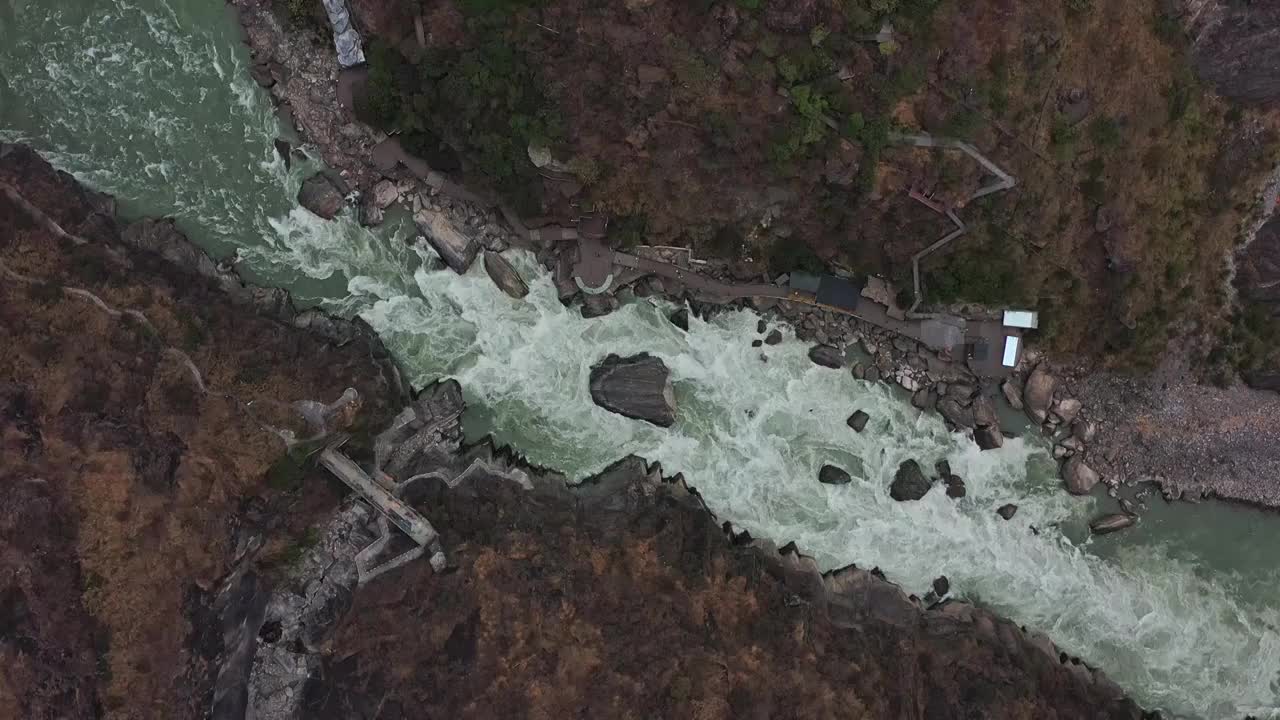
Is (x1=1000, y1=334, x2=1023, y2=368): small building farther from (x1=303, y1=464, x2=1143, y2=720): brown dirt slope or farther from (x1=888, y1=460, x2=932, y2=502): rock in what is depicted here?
(x1=303, y1=464, x2=1143, y2=720): brown dirt slope

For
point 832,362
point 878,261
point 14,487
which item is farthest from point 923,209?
point 14,487

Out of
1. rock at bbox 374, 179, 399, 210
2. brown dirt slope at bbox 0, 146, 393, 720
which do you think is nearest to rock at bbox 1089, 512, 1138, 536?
brown dirt slope at bbox 0, 146, 393, 720

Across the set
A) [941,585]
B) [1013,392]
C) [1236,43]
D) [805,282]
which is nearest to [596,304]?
[805,282]

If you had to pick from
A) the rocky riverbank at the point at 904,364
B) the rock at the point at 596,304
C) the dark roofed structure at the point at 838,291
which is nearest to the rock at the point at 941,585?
the rocky riverbank at the point at 904,364

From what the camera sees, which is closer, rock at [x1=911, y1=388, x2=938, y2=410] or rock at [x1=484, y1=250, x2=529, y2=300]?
rock at [x1=484, y1=250, x2=529, y2=300]

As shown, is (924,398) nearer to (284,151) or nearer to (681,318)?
(681,318)

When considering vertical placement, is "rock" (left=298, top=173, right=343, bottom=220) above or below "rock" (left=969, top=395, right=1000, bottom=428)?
above

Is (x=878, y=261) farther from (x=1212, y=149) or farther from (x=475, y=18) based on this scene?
(x=475, y=18)
